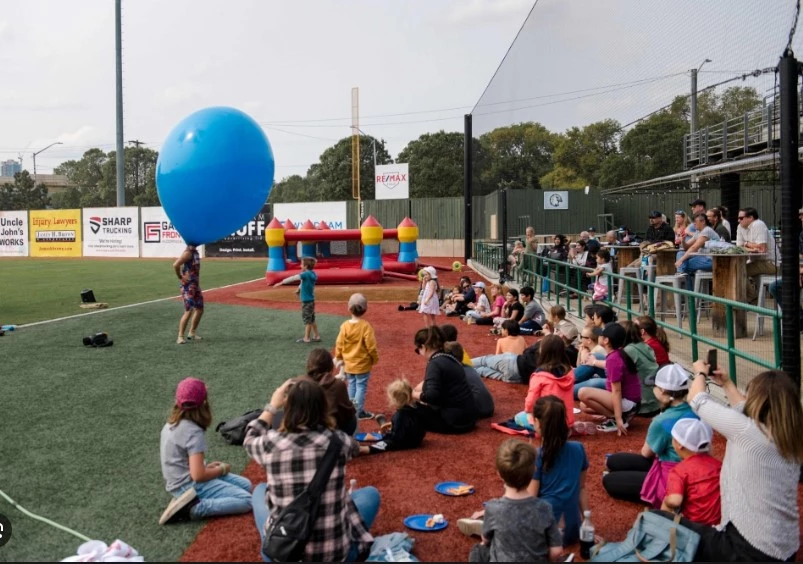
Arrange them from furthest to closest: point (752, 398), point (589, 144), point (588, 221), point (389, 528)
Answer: point (588, 221) → point (589, 144) → point (389, 528) → point (752, 398)

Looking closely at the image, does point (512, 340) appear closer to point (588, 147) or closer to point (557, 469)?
point (557, 469)

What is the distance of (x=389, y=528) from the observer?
4434mm

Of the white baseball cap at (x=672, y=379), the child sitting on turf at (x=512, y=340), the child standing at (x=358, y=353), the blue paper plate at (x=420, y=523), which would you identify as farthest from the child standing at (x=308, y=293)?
the white baseball cap at (x=672, y=379)

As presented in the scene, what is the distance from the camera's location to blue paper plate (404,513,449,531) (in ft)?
14.3

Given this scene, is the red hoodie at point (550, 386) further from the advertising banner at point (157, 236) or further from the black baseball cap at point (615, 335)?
the advertising banner at point (157, 236)

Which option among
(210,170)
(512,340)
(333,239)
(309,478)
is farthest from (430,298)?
(333,239)

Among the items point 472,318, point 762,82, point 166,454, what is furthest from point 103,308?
point 762,82

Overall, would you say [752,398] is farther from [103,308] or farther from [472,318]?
[103,308]

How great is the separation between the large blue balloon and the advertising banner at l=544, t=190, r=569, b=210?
20464 mm

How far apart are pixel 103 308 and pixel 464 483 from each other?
12.6m

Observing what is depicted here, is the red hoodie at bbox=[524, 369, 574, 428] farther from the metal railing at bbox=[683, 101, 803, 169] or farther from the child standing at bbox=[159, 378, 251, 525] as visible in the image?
the metal railing at bbox=[683, 101, 803, 169]

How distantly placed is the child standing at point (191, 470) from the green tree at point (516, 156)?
16.2 m

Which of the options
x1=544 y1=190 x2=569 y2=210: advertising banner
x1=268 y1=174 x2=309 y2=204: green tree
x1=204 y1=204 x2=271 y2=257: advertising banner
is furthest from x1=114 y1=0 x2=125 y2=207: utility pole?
x1=268 y1=174 x2=309 y2=204: green tree

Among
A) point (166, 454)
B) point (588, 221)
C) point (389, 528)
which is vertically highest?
point (588, 221)
